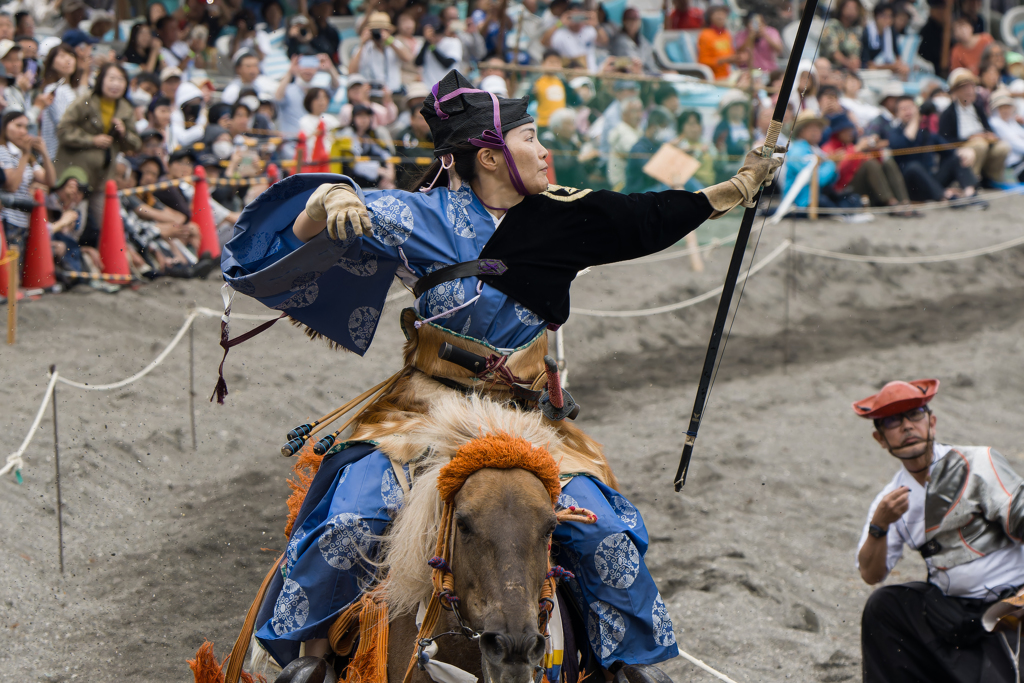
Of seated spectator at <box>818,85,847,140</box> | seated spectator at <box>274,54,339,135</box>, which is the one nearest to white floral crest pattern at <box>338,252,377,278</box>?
seated spectator at <box>274,54,339,135</box>

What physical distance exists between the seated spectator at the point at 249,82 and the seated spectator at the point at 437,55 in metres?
1.81

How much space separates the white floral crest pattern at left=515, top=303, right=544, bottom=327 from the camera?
320 centimetres

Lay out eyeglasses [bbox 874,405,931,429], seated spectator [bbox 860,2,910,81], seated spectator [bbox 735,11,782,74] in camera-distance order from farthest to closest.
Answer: seated spectator [bbox 860,2,910,81] < seated spectator [bbox 735,11,782,74] < eyeglasses [bbox 874,405,931,429]

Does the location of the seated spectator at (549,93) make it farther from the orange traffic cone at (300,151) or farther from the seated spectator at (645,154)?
the orange traffic cone at (300,151)

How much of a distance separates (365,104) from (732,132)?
3691 mm

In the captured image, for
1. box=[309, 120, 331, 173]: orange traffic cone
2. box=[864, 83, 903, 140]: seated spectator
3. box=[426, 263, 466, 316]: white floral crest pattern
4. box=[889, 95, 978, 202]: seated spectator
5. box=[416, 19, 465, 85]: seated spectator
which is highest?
box=[426, 263, 466, 316]: white floral crest pattern

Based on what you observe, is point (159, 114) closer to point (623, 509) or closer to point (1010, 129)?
point (623, 509)

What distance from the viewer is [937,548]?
4430 millimetres

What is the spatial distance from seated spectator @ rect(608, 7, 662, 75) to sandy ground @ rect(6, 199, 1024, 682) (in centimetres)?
346

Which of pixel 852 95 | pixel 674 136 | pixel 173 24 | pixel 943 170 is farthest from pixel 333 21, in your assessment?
pixel 943 170

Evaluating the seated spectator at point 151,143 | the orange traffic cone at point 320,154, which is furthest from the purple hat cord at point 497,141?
the orange traffic cone at point 320,154

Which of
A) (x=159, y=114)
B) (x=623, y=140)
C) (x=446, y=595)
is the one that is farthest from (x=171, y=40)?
(x=446, y=595)

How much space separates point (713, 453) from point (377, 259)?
16.1 feet

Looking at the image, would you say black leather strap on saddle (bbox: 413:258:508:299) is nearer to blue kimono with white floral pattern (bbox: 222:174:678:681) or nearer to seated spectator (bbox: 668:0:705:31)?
blue kimono with white floral pattern (bbox: 222:174:678:681)
